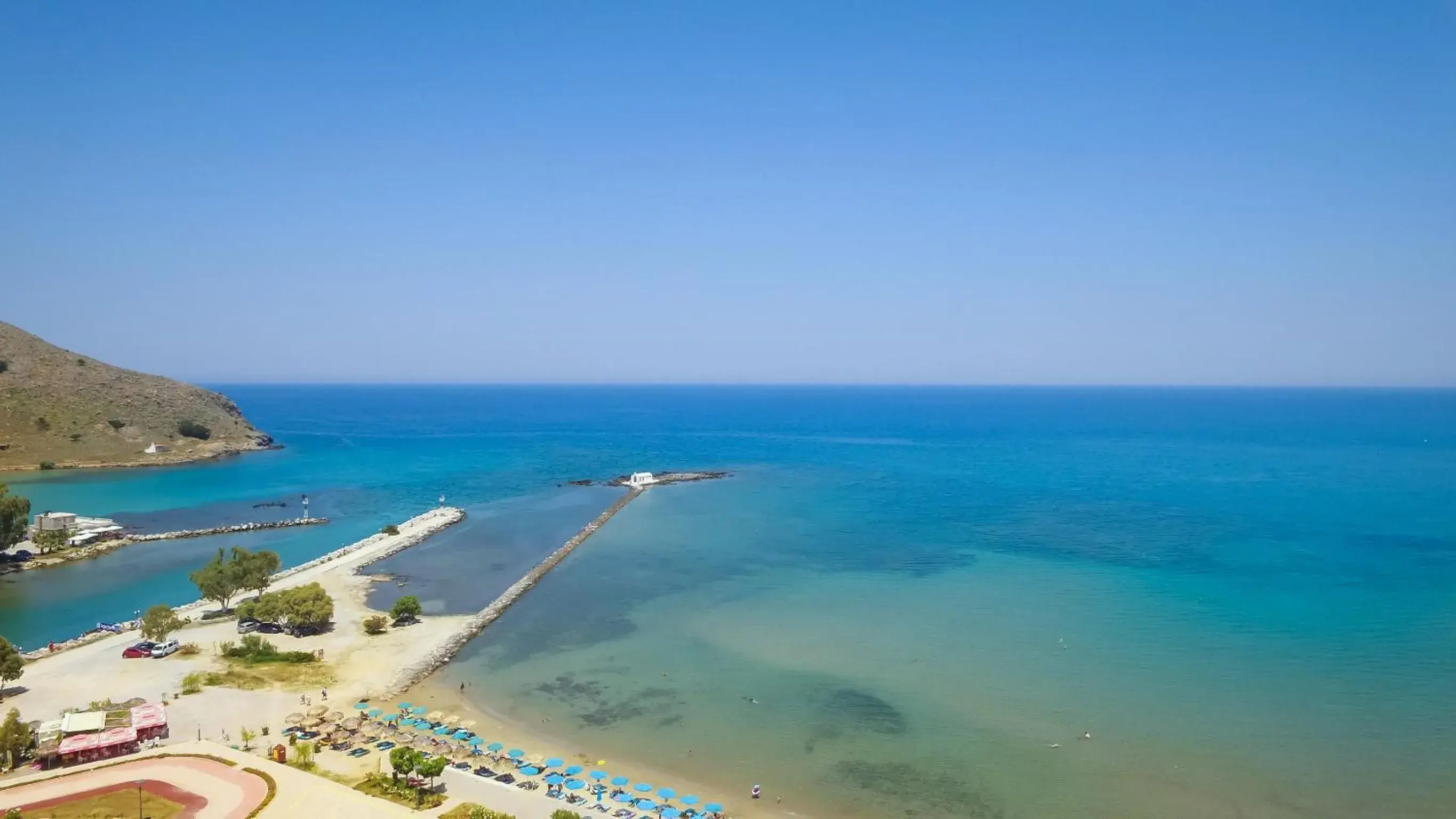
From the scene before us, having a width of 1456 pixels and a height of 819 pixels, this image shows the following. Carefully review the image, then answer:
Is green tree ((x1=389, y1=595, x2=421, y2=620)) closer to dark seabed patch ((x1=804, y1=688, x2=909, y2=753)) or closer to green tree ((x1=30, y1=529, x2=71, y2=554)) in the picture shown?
dark seabed patch ((x1=804, y1=688, x2=909, y2=753))

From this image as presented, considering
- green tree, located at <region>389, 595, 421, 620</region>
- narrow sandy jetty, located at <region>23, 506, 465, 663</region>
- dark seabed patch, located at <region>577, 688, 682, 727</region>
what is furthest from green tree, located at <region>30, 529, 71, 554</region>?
dark seabed patch, located at <region>577, 688, 682, 727</region>

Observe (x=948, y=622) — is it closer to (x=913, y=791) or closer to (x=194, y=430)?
(x=913, y=791)

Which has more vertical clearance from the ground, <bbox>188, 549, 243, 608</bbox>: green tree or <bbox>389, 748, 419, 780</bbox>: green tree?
<bbox>188, 549, 243, 608</bbox>: green tree

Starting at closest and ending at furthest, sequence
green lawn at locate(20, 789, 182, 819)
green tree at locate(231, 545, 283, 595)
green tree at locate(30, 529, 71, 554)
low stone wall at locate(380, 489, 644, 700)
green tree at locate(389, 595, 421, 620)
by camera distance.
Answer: green lawn at locate(20, 789, 182, 819) < low stone wall at locate(380, 489, 644, 700) < green tree at locate(389, 595, 421, 620) < green tree at locate(231, 545, 283, 595) < green tree at locate(30, 529, 71, 554)

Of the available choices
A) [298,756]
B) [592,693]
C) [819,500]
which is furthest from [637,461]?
[298,756]

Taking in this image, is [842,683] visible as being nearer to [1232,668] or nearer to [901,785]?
[901,785]

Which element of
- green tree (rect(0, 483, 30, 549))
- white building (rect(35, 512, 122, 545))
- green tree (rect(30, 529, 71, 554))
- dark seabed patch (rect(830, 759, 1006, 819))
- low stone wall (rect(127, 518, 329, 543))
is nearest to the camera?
dark seabed patch (rect(830, 759, 1006, 819))
